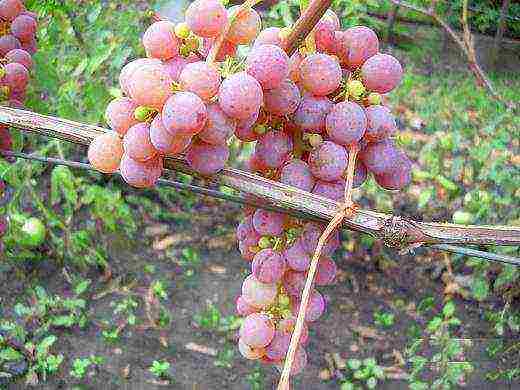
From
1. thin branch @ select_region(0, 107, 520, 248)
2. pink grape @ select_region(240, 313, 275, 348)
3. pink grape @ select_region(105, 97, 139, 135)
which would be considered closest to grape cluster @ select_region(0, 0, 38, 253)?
thin branch @ select_region(0, 107, 520, 248)

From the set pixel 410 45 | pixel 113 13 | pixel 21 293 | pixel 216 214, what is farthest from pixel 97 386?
pixel 410 45

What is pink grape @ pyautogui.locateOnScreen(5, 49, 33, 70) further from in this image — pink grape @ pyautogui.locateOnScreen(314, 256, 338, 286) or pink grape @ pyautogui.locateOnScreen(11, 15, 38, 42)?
pink grape @ pyautogui.locateOnScreen(314, 256, 338, 286)

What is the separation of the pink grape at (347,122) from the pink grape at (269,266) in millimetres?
167

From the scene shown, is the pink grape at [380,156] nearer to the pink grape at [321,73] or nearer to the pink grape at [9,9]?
the pink grape at [321,73]

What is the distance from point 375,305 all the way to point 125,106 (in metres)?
1.75

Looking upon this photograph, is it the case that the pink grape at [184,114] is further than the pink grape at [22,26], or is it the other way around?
the pink grape at [22,26]

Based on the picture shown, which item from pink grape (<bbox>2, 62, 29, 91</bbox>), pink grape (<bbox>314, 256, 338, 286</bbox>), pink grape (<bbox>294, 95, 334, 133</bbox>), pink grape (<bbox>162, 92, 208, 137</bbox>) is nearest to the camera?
pink grape (<bbox>162, 92, 208, 137</bbox>)

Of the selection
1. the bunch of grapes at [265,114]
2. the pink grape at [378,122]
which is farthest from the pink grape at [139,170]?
the pink grape at [378,122]

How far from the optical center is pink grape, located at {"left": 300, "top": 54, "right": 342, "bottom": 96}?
0.61m

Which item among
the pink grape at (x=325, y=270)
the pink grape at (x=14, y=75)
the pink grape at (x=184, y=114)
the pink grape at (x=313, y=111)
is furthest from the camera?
the pink grape at (x=14, y=75)

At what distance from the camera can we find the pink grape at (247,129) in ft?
1.99

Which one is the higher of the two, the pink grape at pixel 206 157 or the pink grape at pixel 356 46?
the pink grape at pixel 356 46

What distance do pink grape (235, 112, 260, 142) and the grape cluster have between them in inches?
15.3

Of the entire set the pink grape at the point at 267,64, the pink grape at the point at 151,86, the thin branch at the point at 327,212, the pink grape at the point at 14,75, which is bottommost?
the pink grape at the point at 14,75
